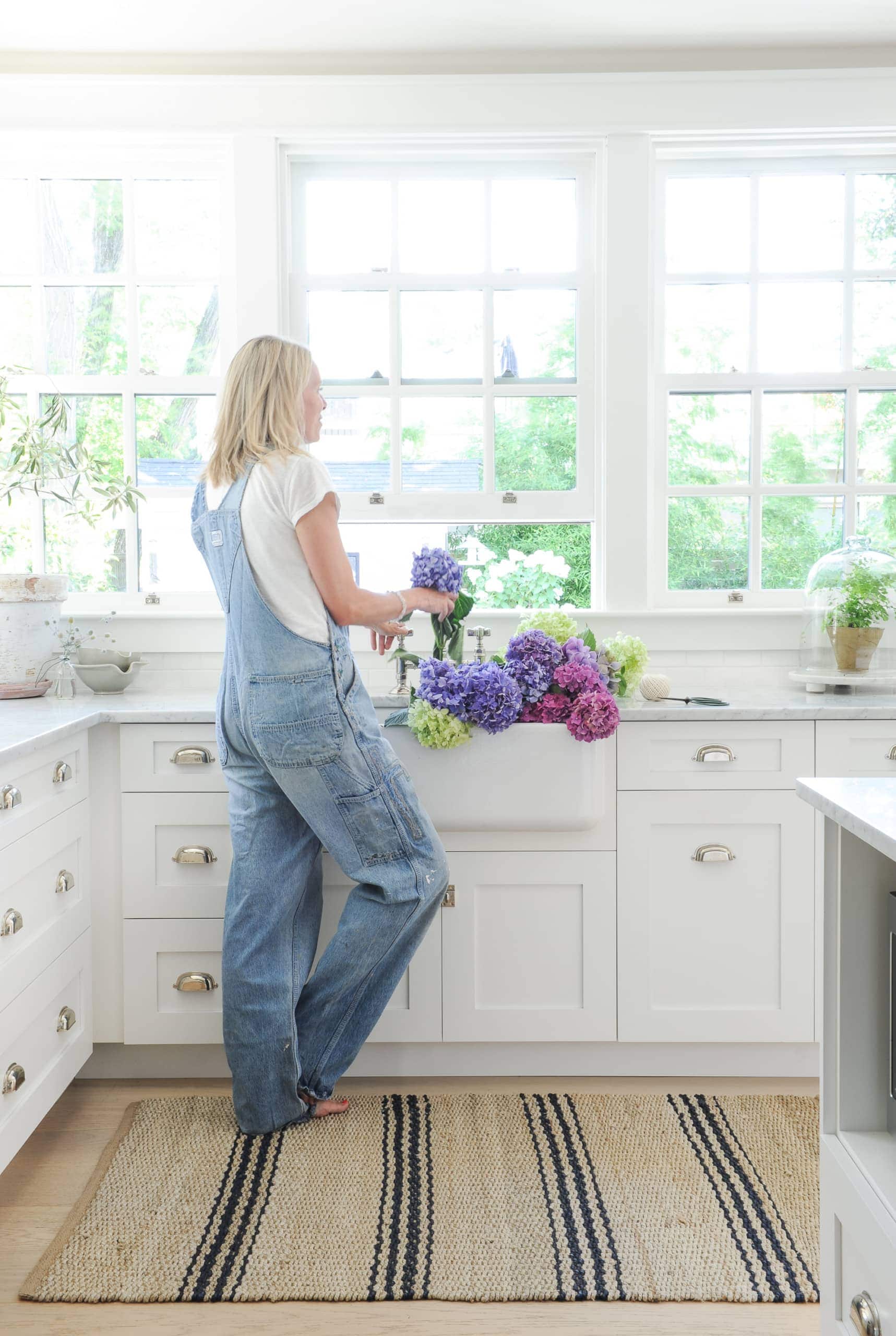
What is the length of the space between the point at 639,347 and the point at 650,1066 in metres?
2.01

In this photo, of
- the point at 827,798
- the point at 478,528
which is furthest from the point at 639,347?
the point at 827,798

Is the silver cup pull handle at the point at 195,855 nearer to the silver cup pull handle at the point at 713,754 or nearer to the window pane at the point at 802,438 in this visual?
the silver cup pull handle at the point at 713,754

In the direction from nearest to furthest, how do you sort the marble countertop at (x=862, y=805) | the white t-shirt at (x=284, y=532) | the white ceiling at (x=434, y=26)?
the marble countertop at (x=862, y=805)
the white t-shirt at (x=284, y=532)
the white ceiling at (x=434, y=26)

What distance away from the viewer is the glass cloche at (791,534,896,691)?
113 inches

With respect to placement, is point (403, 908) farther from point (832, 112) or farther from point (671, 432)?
point (832, 112)

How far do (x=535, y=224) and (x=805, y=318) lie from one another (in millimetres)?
881

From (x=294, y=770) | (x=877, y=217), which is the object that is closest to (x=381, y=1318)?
(x=294, y=770)

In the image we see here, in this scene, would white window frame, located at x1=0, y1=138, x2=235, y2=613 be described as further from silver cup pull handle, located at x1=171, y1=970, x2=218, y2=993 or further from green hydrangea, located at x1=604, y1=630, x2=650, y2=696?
green hydrangea, located at x1=604, y1=630, x2=650, y2=696

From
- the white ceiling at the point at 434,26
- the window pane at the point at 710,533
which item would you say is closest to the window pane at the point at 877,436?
the window pane at the point at 710,533

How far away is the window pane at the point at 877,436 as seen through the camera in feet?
10.6

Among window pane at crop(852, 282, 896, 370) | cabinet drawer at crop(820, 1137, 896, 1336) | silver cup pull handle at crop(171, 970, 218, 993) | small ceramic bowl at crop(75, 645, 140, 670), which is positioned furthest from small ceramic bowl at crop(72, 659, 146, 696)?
window pane at crop(852, 282, 896, 370)

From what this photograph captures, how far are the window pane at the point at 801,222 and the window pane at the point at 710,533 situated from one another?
734 millimetres

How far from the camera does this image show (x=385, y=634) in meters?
2.35

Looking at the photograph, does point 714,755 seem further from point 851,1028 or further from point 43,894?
point 43,894
